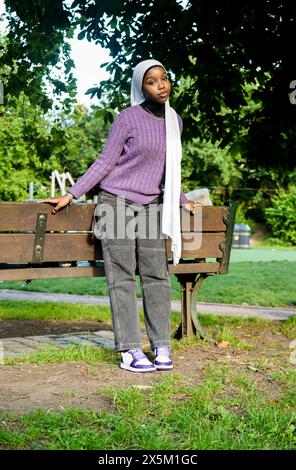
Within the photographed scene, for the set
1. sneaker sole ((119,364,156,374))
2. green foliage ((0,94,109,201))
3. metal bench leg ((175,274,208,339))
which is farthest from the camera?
green foliage ((0,94,109,201))

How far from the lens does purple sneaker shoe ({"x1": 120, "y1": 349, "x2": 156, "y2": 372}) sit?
4691 millimetres

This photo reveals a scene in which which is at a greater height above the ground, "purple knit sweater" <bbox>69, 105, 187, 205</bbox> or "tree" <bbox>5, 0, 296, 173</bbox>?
"tree" <bbox>5, 0, 296, 173</bbox>

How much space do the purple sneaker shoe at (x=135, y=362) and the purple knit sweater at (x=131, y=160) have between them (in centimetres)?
94

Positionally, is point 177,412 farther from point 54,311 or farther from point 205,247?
point 54,311

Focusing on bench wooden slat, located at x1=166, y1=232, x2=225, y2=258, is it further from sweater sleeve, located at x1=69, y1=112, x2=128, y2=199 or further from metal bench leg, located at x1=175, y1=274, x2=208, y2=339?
sweater sleeve, located at x1=69, y1=112, x2=128, y2=199

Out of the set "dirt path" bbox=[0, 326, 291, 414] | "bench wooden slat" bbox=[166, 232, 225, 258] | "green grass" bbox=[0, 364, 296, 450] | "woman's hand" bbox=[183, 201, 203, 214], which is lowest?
"dirt path" bbox=[0, 326, 291, 414]

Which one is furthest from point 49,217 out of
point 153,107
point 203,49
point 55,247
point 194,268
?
point 203,49

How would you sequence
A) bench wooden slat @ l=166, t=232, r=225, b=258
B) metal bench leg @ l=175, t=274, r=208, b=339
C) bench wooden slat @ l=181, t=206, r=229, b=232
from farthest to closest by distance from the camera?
metal bench leg @ l=175, t=274, r=208, b=339 → bench wooden slat @ l=166, t=232, r=225, b=258 → bench wooden slat @ l=181, t=206, r=229, b=232

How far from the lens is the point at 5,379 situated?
4453mm

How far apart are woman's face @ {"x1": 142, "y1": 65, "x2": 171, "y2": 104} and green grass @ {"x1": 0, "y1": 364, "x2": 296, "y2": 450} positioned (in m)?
1.81

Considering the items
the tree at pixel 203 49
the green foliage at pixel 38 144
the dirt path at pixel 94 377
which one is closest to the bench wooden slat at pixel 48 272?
the dirt path at pixel 94 377

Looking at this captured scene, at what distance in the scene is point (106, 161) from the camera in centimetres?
477

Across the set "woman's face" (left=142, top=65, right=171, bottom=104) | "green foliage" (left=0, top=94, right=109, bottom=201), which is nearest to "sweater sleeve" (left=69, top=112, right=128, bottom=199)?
"woman's face" (left=142, top=65, right=171, bottom=104)

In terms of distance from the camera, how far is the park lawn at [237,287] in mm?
10938
